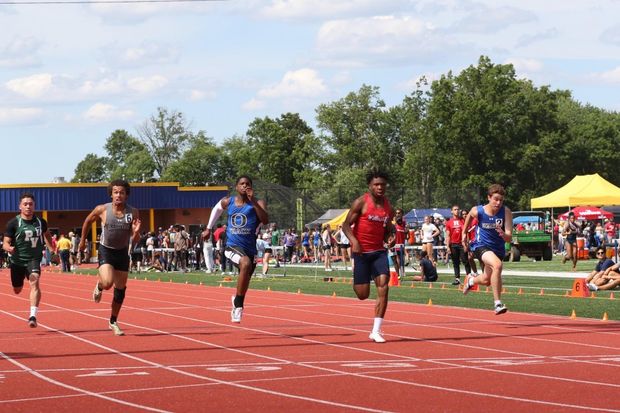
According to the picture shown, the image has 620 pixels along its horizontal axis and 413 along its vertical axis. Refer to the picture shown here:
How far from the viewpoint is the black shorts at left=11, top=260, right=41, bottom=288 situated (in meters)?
17.2

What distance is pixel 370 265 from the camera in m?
14.9

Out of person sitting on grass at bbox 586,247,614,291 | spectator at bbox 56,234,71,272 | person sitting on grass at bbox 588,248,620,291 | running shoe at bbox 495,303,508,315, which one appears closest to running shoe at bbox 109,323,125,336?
running shoe at bbox 495,303,508,315

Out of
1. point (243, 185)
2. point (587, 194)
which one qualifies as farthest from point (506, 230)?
point (587, 194)

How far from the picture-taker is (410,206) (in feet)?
208

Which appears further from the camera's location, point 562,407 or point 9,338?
point 9,338

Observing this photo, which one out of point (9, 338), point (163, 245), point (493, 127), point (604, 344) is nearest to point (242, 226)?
point (9, 338)

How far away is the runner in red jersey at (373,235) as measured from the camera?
14.7m

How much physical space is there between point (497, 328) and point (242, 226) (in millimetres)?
3727

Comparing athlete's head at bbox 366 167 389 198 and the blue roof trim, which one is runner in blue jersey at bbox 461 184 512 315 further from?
the blue roof trim

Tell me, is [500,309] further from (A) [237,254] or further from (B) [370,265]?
(A) [237,254]

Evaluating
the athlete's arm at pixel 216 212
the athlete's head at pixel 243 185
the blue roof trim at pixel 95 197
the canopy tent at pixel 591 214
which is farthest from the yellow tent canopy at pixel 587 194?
the athlete's head at pixel 243 185

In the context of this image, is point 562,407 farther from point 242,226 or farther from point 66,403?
point 242,226

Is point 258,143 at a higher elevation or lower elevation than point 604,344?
higher

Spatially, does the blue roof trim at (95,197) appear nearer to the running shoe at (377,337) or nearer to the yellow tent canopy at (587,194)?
the yellow tent canopy at (587,194)
